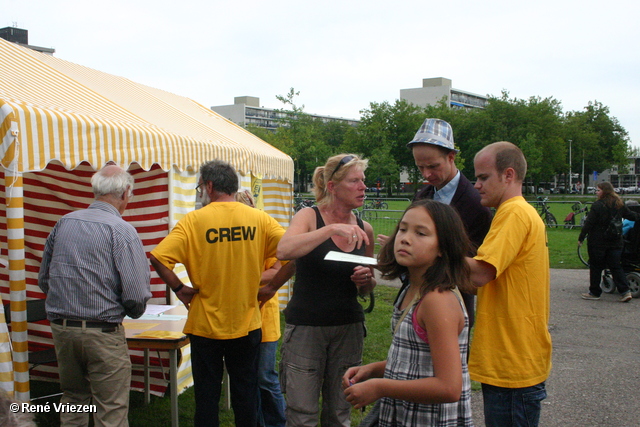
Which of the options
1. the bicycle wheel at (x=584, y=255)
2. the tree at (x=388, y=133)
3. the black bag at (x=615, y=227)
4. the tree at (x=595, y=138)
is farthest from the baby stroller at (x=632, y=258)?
the tree at (x=595, y=138)

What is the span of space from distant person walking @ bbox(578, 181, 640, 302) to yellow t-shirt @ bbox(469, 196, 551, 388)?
722 cm

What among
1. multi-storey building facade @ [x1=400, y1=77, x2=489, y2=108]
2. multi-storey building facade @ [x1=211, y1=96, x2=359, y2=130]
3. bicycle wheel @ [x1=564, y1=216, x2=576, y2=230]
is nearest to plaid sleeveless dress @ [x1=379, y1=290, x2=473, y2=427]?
bicycle wheel @ [x1=564, y1=216, x2=576, y2=230]

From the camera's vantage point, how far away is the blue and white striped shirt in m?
3.04

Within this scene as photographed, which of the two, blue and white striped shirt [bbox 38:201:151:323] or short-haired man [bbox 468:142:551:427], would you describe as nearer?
short-haired man [bbox 468:142:551:427]

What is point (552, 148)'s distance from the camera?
5962 centimetres

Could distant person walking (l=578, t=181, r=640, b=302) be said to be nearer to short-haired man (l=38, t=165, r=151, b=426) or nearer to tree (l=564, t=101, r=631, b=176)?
short-haired man (l=38, t=165, r=151, b=426)

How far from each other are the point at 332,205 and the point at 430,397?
1.41m

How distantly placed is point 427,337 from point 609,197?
8.34 meters

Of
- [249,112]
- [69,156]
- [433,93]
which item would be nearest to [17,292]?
[69,156]

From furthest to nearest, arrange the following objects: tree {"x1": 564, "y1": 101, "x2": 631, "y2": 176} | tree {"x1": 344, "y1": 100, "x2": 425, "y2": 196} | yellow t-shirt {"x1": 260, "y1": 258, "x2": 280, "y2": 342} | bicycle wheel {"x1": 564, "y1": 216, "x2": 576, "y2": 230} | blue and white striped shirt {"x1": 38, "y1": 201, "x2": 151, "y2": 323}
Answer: tree {"x1": 564, "y1": 101, "x2": 631, "y2": 176} → tree {"x1": 344, "y1": 100, "x2": 425, "y2": 196} → bicycle wheel {"x1": 564, "y1": 216, "x2": 576, "y2": 230} → yellow t-shirt {"x1": 260, "y1": 258, "x2": 280, "y2": 342} → blue and white striped shirt {"x1": 38, "y1": 201, "x2": 151, "y2": 323}

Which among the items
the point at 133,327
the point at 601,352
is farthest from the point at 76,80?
the point at 601,352

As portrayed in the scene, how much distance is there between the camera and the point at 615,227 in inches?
337

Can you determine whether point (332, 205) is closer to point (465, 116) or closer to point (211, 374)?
point (211, 374)

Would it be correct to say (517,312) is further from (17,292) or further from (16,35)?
(16,35)
